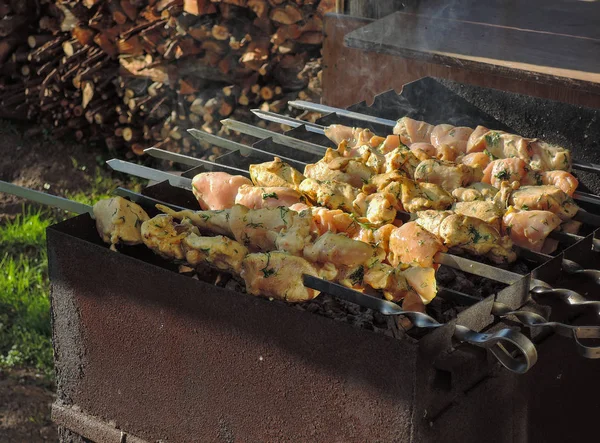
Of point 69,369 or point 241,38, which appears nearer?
point 69,369

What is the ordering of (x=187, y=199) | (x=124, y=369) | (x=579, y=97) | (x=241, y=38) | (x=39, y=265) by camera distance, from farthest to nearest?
(x=241, y=38)
(x=39, y=265)
(x=579, y=97)
(x=187, y=199)
(x=124, y=369)

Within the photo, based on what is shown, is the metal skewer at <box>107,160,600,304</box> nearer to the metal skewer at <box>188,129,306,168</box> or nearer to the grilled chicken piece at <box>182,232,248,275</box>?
the grilled chicken piece at <box>182,232,248,275</box>

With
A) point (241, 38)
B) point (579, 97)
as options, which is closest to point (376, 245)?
point (579, 97)

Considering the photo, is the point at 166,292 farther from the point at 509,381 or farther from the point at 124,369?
the point at 509,381

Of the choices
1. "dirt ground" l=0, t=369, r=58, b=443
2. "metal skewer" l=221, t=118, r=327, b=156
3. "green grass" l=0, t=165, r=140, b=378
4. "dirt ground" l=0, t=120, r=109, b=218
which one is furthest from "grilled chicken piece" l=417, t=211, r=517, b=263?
"dirt ground" l=0, t=120, r=109, b=218

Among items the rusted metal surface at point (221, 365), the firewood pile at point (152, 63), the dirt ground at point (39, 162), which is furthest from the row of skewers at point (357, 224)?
the dirt ground at point (39, 162)

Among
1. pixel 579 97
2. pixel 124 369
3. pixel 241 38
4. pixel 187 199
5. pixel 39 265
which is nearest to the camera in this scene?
pixel 124 369

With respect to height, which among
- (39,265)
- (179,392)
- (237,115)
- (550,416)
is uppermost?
(179,392)

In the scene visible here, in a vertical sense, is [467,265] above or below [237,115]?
above
